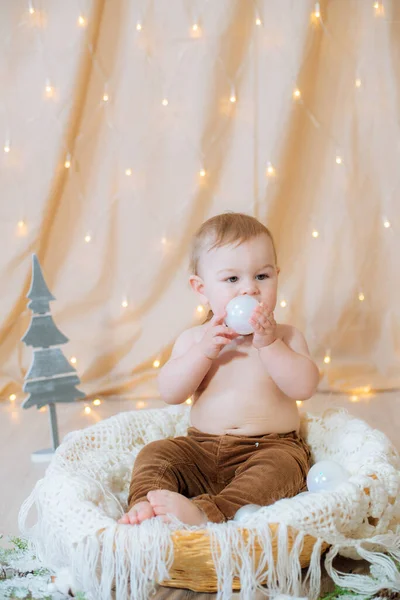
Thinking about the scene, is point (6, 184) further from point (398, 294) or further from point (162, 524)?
point (162, 524)

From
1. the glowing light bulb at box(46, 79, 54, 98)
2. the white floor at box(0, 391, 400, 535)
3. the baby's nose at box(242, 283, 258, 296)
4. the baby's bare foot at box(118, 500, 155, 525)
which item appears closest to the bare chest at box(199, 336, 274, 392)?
the baby's nose at box(242, 283, 258, 296)

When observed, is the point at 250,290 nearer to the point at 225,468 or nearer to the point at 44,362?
the point at 225,468

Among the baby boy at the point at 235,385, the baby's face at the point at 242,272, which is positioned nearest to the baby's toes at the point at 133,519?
the baby boy at the point at 235,385

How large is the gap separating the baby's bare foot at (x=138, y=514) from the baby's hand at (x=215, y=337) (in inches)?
12.7

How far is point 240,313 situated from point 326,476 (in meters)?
0.32

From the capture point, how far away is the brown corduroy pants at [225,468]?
125cm

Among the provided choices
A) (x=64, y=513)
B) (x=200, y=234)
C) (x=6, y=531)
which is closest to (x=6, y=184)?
(x=200, y=234)

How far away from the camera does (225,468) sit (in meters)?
1.38

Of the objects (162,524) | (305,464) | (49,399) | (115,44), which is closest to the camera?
(162,524)

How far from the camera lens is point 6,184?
2.15 meters

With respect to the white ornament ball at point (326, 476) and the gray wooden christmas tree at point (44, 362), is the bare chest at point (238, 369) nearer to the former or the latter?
the white ornament ball at point (326, 476)

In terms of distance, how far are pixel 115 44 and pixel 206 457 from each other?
1262 mm

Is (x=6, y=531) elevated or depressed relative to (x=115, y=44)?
depressed

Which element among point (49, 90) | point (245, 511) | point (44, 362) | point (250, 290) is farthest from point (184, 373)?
point (49, 90)
